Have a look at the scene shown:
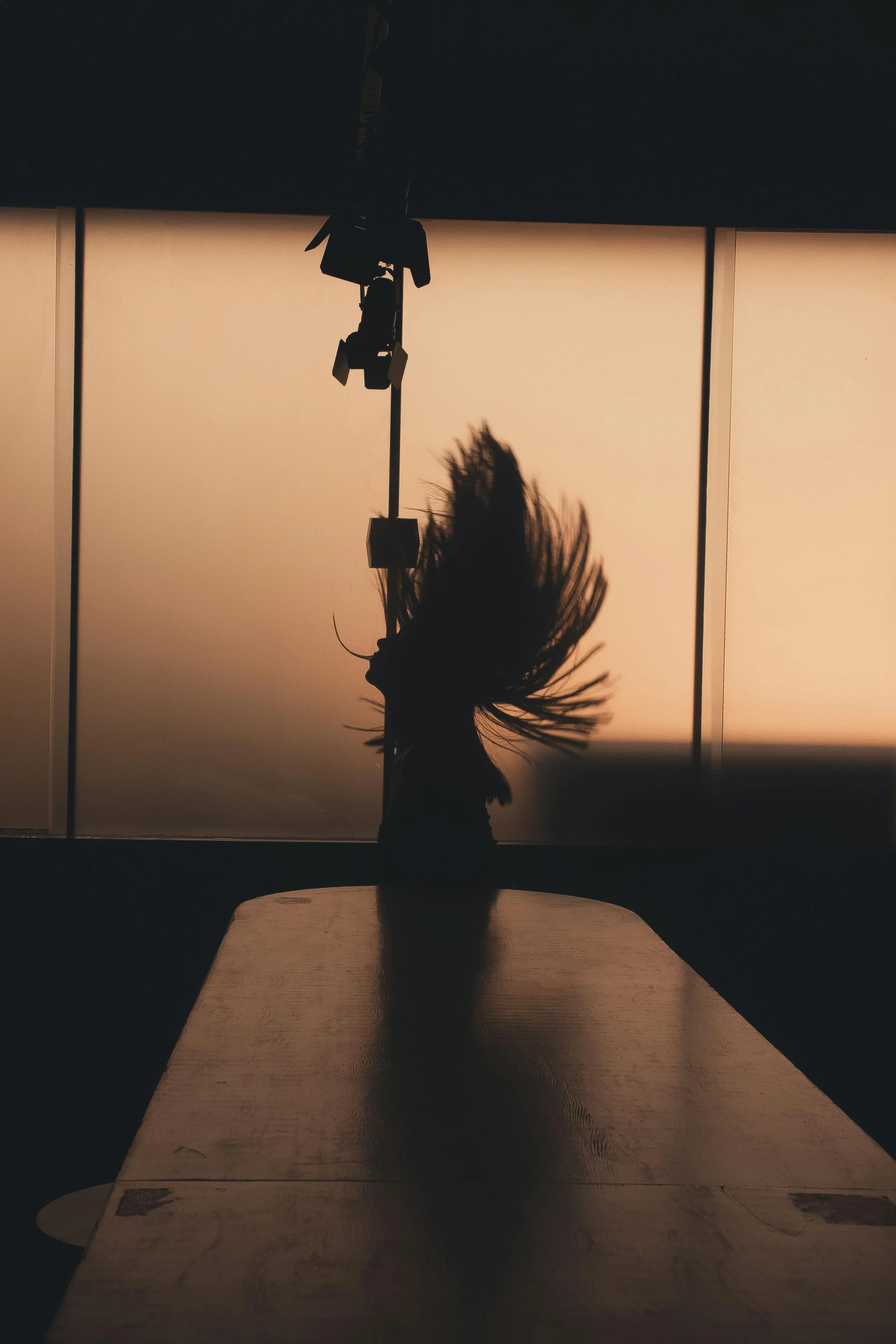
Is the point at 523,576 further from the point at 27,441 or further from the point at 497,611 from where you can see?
the point at 27,441

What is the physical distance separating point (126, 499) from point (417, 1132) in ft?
8.30

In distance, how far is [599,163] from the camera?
3092 millimetres

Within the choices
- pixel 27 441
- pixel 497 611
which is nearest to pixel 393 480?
pixel 497 611

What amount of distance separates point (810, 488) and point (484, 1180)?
2.76m

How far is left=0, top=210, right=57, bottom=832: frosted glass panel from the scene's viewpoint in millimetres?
3066

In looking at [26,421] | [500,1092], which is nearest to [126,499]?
[26,421]

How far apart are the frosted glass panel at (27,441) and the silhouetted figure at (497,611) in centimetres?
102

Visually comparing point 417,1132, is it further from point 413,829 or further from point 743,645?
point 743,645

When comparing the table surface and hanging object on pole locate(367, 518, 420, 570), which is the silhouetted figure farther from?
the table surface

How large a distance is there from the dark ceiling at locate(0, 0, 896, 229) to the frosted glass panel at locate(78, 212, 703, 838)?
0.39 feet

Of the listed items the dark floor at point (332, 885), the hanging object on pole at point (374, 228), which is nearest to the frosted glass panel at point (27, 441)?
the dark floor at point (332, 885)

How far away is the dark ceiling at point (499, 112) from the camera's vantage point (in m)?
2.84

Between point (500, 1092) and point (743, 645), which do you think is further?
point (743, 645)

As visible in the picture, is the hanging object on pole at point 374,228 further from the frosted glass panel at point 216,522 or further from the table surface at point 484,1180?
the table surface at point 484,1180
